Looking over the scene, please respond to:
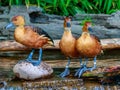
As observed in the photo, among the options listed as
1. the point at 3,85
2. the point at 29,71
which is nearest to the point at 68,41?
the point at 29,71

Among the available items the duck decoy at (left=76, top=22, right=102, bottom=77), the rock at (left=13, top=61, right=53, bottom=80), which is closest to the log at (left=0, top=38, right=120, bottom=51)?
the rock at (left=13, top=61, right=53, bottom=80)

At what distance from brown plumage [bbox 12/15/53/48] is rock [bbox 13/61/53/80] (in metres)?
0.22

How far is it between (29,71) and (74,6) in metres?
2.43

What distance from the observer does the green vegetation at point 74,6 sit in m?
8.00

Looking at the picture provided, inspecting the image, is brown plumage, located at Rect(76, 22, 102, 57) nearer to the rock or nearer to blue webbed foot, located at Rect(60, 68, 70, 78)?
blue webbed foot, located at Rect(60, 68, 70, 78)

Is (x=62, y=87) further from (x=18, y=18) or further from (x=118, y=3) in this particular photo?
(x=118, y=3)

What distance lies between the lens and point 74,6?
8156mm

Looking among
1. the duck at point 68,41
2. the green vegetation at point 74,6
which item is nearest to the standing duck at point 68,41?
the duck at point 68,41

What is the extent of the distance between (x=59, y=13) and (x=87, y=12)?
16.6 inches

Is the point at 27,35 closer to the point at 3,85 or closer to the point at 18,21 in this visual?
the point at 18,21

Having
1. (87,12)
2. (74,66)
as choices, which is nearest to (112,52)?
(74,66)

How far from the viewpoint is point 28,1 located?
25.3ft

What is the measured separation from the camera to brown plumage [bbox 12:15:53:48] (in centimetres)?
596

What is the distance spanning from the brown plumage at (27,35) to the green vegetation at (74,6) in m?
1.90
